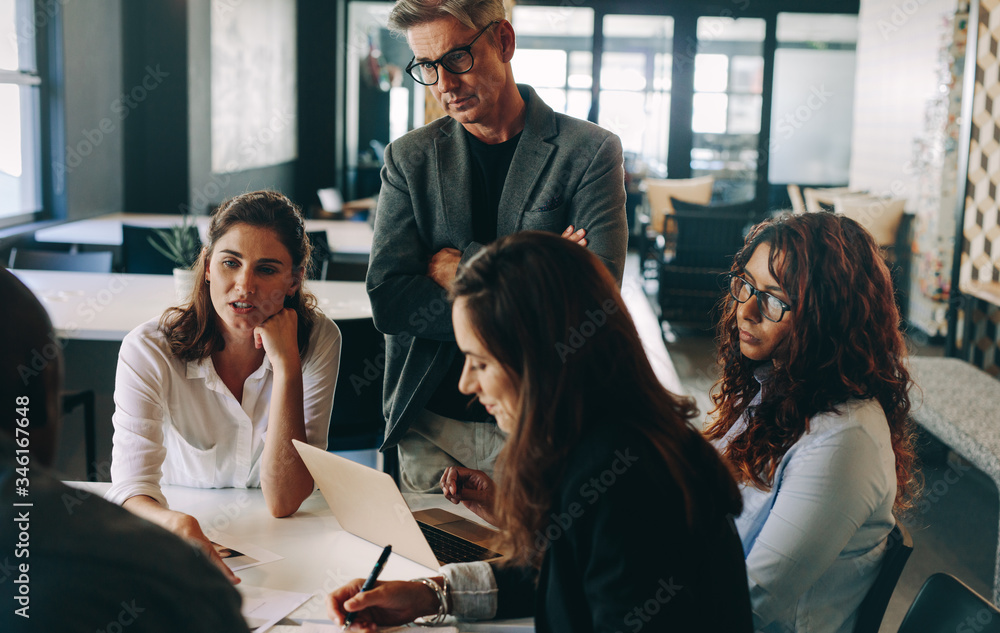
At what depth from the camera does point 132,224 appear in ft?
14.0

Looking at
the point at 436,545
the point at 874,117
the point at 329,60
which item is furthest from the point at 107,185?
the point at 874,117

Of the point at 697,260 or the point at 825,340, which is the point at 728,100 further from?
the point at 825,340

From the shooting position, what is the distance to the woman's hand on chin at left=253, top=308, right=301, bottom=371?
165 cm

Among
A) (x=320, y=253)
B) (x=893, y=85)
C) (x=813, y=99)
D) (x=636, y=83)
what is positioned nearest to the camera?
(x=320, y=253)

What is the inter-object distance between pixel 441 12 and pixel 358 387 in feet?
3.78

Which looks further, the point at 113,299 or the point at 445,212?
the point at 113,299

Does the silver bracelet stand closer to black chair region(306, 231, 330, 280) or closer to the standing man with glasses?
the standing man with glasses

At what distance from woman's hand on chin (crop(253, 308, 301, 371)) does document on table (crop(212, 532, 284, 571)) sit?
38 cm

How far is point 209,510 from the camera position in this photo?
59.4 inches

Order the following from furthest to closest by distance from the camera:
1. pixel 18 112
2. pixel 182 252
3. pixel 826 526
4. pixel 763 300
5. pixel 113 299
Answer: pixel 18 112 → pixel 113 299 → pixel 182 252 → pixel 763 300 → pixel 826 526

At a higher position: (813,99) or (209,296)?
(813,99)

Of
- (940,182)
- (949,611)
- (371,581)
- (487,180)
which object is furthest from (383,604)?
(940,182)

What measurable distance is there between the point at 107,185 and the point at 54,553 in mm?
5501

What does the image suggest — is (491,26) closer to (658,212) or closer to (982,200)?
(982,200)
